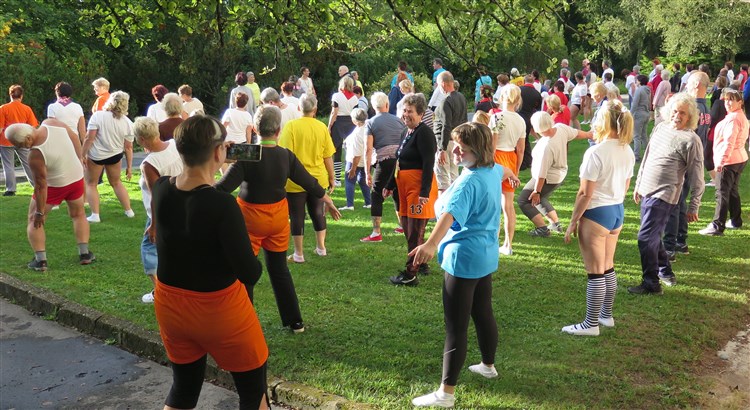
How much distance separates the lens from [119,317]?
6.57 metres

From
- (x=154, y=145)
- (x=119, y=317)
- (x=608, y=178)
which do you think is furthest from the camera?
(x=119, y=317)

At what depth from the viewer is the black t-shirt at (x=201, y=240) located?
11.4ft

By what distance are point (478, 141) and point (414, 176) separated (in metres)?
2.74

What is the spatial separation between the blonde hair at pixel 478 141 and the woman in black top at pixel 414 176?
2475mm

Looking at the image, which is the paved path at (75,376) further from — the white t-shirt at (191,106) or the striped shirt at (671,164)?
the white t-shirt at (191,106)

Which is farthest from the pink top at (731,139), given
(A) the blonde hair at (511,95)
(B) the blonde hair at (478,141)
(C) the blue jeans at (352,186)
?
(B) the blonde hair at (478,141)

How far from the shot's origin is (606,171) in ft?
18.7

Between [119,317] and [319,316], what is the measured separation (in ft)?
6.12

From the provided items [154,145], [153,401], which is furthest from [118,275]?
[153,401]

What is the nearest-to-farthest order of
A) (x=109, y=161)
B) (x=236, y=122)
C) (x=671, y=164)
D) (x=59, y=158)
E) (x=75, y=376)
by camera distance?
(x=75, y=376) < (x=671, y=164) < (x=59, y=158) < (x=109, y=161) < (x=236, y=122)

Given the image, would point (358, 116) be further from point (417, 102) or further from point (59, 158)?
point (59, 158)

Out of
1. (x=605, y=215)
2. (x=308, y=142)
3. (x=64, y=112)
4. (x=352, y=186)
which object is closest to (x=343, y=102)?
(x=352, y=186)

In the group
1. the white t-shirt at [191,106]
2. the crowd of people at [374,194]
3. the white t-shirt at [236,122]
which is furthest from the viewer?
the white t-shirt at [191,106]

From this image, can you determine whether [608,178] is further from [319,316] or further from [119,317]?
[119,317]
